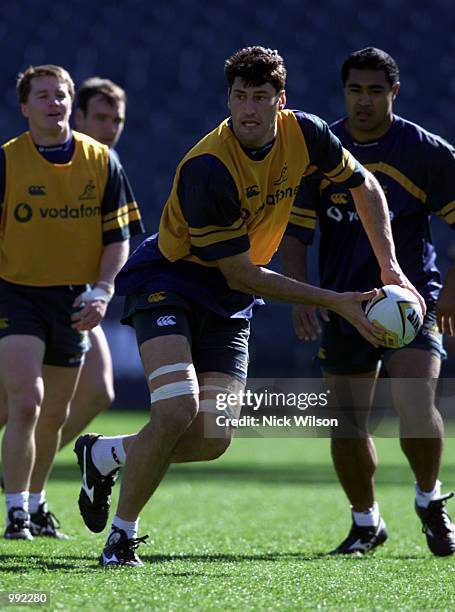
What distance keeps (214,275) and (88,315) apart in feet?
3.80

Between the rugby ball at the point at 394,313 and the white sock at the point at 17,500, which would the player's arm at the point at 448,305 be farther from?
the white sock at the point at 17,500

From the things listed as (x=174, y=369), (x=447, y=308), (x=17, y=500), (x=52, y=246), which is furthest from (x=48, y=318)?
(x=447, y=308)

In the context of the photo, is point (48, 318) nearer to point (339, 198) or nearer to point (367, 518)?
point (339, 198)

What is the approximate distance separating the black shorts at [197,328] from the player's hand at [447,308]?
1165 mm

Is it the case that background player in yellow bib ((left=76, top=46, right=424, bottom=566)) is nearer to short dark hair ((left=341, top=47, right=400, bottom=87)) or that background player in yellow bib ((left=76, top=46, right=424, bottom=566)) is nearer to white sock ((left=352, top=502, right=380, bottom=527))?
short dark hair ((left=341, top=47, right=400, bottom=87))

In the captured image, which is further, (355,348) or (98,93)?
(98,93)

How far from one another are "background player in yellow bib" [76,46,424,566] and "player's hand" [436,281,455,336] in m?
0.84

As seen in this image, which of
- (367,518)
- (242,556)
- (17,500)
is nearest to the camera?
(242,556)

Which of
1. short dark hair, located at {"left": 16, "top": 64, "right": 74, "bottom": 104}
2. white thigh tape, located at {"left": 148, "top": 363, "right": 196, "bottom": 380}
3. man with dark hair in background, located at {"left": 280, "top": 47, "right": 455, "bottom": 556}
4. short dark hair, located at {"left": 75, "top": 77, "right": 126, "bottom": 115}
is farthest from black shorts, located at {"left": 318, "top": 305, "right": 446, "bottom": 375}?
short dark hair, located at {"left": 75, "top": 77, "right": 126, "bottom": 115}

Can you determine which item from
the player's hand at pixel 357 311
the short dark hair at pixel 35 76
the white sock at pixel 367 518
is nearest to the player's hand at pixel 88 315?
the short dark hair at pixel 35 76

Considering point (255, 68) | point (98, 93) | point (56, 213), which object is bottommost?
point (56, 213)

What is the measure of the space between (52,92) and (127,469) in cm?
229

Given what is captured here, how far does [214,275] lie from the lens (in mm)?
5164

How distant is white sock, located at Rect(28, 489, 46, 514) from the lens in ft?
20.5
